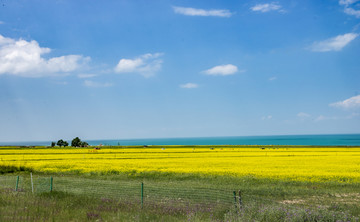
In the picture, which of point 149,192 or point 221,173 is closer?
point 149,192

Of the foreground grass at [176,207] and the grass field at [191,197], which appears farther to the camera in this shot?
the grass field at [191,197]

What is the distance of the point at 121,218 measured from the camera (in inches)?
388

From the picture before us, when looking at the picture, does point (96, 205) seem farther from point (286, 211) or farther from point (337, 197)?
point (337, 197)

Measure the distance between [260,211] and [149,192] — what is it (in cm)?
871

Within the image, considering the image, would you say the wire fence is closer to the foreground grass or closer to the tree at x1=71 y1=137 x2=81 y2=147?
the foreground grass

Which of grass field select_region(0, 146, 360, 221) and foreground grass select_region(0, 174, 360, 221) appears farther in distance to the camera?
grass field select_region(0, 146, 360, 221)

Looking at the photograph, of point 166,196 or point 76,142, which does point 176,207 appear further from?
point 76,142

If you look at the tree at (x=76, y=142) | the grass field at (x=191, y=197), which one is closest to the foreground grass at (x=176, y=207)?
the grass field at (x=191, y=197)

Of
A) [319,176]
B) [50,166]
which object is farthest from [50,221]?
[50,166]

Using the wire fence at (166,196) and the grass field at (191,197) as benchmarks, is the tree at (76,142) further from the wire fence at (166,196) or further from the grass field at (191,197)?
the wire fence at (166,196)

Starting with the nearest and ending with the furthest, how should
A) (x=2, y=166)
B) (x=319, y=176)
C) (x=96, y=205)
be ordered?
(x=96, y=205), (x=319, y=176), (x=2, y=166)

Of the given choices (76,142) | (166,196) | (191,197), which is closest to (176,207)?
(191,197)

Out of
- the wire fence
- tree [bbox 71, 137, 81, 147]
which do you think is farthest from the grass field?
tree [bbox 71, 137, 81, 147]

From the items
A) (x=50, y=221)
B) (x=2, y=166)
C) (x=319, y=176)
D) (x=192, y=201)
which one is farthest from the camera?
(x=2, y=166)
